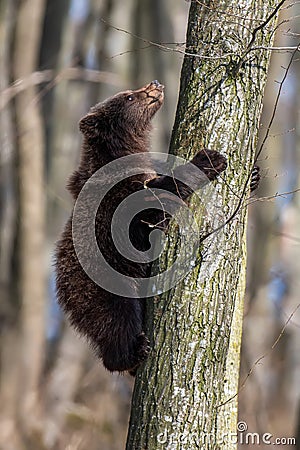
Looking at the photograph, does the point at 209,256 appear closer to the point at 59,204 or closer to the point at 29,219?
the point at 29,219

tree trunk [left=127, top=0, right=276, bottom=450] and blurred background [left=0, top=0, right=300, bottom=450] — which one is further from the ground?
blurred background [left=0, top=0, right=300, bottom=450]

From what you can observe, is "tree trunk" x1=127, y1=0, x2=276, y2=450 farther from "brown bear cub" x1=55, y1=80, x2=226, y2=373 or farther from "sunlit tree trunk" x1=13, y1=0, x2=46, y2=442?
"sunlit tree trunk" x1=13, y1=0, x2=46, y2=442

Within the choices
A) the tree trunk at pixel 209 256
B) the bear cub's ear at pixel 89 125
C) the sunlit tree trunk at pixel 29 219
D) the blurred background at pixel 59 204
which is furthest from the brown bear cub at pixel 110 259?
the sunlit tree trunk at pixel 29 219

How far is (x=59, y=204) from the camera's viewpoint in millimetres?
11906

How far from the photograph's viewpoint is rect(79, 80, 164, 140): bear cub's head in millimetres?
5605

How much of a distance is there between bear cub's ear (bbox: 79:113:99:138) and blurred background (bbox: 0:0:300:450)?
356 cm

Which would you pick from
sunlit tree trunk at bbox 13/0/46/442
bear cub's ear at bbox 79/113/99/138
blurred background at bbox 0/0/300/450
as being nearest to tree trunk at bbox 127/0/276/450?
bear cub's ear at bbox 79/113/99/138

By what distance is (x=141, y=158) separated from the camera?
5.32 metres

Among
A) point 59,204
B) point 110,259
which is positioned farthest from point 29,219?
point 110,259

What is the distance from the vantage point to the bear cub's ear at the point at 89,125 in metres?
5.54

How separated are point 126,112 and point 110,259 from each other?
136 cm

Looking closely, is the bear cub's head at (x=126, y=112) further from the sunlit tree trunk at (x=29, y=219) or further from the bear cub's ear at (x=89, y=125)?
the sunlit tree trunk at (x=29, y=219)

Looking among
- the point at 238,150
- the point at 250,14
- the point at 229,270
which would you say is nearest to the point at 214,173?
the point at 238,150

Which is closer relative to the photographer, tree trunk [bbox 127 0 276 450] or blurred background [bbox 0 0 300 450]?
tree trunk [bbox 127 0 276 450]
